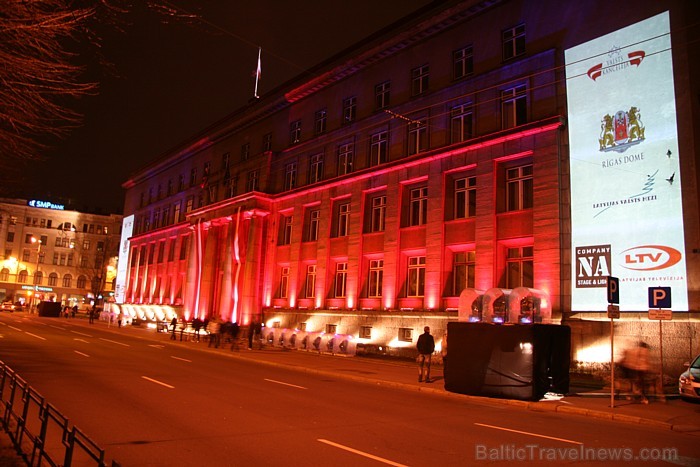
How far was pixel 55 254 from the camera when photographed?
99.9 metres

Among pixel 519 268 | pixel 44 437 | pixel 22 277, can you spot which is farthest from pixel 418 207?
pixel 22 277

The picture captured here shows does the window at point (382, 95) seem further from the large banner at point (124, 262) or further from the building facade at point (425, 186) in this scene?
the large banner at point (124, 262)

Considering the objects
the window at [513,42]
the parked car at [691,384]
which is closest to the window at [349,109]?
the window at [513,42]

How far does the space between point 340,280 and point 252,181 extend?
1564cm

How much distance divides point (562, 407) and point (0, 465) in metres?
13.2

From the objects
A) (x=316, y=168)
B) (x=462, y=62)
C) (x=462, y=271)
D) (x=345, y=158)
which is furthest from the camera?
(x=316, y=168)

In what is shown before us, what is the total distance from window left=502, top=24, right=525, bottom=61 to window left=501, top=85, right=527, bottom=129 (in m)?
1.92

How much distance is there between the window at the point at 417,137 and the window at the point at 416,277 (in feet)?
21.8

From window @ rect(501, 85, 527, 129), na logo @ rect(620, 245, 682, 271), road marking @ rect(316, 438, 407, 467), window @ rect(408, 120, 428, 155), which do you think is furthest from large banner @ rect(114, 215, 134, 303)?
road marking @ rect(316, 438, 407, 467)

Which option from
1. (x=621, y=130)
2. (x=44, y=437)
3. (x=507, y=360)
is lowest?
(x=44, y=437)

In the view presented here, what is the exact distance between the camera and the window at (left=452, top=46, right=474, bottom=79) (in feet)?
99.3

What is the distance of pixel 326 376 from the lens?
68.8 ft

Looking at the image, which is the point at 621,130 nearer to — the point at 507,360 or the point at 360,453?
the point at 507,360

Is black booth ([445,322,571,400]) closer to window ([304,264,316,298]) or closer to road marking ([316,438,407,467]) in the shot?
road marking ([316,438,407,467])
